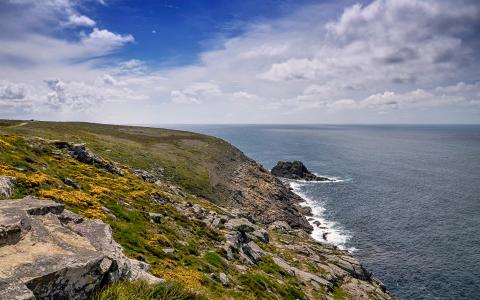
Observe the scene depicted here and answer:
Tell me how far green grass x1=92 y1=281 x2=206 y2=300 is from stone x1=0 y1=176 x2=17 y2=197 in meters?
13.5

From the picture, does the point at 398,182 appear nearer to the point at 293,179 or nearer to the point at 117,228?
the point at 293,179

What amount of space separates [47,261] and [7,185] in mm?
14693

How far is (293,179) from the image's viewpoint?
5556 inches

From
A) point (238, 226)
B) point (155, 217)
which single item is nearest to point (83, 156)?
point (155, 217)

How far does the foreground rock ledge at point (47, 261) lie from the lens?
10.1 meters

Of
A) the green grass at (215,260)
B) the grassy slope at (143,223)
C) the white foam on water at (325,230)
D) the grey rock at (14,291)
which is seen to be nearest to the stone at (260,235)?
the grassy slope at (143,223)

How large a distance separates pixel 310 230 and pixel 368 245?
13.8m

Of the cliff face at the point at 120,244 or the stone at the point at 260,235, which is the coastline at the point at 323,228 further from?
the stone at the point at 260,235

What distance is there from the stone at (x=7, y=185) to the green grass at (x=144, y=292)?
44.4 ft

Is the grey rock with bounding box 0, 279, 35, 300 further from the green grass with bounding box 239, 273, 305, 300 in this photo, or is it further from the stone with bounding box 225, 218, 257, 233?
the stone with bounding box 225, 218, 257, 233

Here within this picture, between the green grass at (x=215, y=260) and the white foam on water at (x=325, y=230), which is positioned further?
the white foam on water at (x=325, y=230)

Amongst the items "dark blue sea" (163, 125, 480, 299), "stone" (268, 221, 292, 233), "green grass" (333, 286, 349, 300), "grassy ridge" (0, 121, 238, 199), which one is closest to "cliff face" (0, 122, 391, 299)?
"green grass" (333, 286, 349, 300)

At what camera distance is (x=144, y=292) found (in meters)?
12.3

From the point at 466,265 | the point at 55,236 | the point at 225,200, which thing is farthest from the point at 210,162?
the point at 55,236
